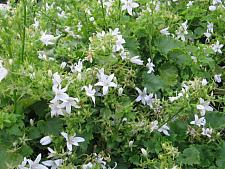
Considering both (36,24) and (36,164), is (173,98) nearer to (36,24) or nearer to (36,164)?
(36,164)

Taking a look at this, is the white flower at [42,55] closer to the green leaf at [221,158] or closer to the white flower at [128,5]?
the white flower at [128,5]

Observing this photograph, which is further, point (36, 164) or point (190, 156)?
point (190, 156)

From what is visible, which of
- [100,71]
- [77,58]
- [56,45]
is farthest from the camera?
[56,45]

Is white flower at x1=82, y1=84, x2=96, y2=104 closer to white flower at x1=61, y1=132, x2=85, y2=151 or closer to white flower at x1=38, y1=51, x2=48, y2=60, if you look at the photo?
white flower at x1=61, y1=132, x2=85, y2=151

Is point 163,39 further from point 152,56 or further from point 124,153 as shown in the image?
point 124,153

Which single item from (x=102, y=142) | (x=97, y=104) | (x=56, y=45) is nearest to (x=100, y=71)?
(x=97, y=104)

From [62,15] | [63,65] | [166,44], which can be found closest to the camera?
[63,65]

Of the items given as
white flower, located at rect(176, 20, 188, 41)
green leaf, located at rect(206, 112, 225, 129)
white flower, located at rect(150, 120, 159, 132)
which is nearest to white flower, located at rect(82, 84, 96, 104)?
white flower, located at rect(150, 120, 159, 132)

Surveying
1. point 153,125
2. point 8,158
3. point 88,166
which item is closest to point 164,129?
point 153,125
